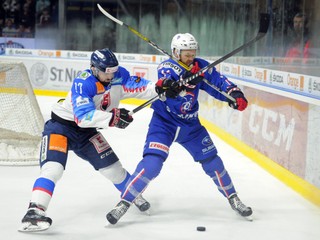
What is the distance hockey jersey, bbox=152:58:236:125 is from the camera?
12.7 ft

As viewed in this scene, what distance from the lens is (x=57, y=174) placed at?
11.8 feet

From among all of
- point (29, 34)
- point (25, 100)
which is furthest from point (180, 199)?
point (29, 34)

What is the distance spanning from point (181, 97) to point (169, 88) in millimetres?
209

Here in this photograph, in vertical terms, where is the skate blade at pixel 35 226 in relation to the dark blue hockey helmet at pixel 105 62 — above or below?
below

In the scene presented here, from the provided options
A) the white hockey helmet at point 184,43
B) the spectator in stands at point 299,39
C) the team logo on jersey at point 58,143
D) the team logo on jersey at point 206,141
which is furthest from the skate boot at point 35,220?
the spectator in stands at point 299,39

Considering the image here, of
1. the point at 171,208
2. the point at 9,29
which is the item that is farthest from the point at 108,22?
the point at 171,208

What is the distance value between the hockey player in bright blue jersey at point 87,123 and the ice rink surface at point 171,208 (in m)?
0.21

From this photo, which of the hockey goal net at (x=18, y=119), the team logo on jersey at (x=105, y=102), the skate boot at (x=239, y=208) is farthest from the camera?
the hockey goal net at (x=18, y=119)

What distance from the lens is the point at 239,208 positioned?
3.94 metres

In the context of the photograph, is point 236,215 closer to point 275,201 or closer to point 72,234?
point 275,201

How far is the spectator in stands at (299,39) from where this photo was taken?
5633 millimetres

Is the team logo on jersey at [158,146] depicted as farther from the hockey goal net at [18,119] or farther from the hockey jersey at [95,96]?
the hockey goal net at [18,119]

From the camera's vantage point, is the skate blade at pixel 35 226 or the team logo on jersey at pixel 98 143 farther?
the team logo on jersey at pixel 98 143

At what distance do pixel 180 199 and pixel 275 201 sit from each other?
59cm
